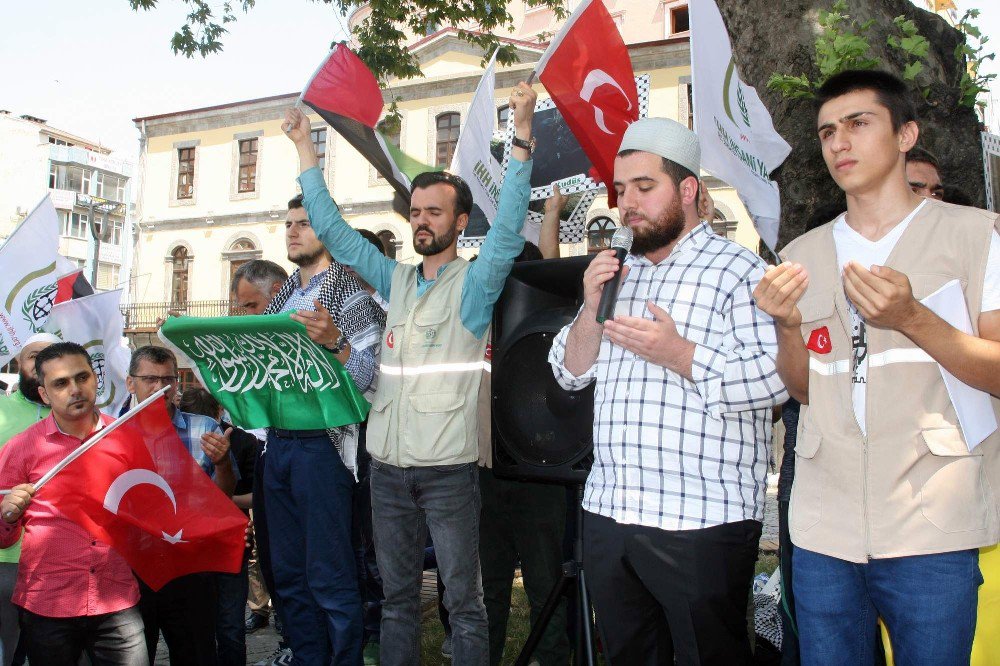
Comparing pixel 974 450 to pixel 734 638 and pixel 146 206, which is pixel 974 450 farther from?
pixel 146 206

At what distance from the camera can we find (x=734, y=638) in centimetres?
239

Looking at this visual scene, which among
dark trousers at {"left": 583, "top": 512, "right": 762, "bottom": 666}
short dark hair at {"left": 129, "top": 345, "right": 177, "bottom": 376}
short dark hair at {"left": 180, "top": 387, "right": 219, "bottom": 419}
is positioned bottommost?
dark trousers at {"left": 583, "top": 512, "right": 762, "bottom": 666}

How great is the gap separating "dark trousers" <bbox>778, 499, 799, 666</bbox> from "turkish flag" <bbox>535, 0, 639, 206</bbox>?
1.45 m

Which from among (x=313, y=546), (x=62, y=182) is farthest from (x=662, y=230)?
(x=62, y=182)

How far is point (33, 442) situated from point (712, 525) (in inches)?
107

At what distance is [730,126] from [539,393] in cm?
117

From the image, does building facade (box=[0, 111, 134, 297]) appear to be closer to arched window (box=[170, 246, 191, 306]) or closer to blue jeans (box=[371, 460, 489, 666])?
arched window (box=[170, 246, 191, 306])

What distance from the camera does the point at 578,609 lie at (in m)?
3.00

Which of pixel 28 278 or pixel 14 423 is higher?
pixel 28 278

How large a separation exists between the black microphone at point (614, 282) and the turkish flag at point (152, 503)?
78.1 inches

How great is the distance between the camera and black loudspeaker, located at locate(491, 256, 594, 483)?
2.90 m

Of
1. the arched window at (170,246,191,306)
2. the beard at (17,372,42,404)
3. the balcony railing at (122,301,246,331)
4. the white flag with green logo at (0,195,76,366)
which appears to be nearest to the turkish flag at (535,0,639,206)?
the beard at (17,372,42,404)

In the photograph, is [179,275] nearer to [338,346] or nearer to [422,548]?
[338,346]

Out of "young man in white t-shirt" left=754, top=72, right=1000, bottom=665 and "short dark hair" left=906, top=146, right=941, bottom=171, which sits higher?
"short dark hair" left=906, top=146, right=941, bottom=171
